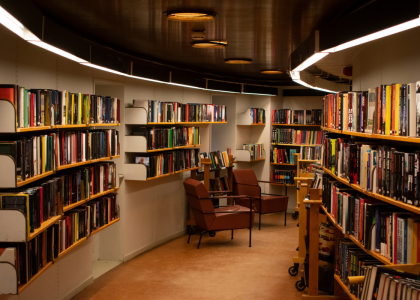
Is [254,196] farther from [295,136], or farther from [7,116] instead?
[7,116]

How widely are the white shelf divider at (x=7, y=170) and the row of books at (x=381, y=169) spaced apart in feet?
8.04

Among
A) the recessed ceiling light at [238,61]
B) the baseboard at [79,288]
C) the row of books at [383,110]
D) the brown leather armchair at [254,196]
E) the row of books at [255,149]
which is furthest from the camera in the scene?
the row of books at [255,149]

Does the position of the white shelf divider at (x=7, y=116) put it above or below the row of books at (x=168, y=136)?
above

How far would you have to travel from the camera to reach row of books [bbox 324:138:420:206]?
7.95 ft

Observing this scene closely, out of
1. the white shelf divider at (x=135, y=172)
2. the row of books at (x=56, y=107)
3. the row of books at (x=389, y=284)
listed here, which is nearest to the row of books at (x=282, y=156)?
the white shelf divider at (x=135, y=172)

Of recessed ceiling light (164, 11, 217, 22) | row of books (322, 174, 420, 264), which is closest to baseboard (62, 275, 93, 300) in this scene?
row of books (322, 174, 420, 264)

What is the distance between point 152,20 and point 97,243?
363 centimetres

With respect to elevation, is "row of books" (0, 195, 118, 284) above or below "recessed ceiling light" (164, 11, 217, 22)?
below

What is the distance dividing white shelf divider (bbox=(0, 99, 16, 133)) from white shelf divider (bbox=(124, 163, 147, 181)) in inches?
126

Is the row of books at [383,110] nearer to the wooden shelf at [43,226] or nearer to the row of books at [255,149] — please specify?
the wooden shelf at [43,226]

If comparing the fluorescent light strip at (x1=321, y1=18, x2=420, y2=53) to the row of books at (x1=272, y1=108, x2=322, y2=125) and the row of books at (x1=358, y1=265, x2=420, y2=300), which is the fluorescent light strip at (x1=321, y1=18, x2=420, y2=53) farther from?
the row of books at (x1=272, y1=108, x2=322, y2=125)

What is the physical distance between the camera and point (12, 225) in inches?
123

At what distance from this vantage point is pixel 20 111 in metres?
3.28

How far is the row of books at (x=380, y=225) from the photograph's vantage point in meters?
2.52
